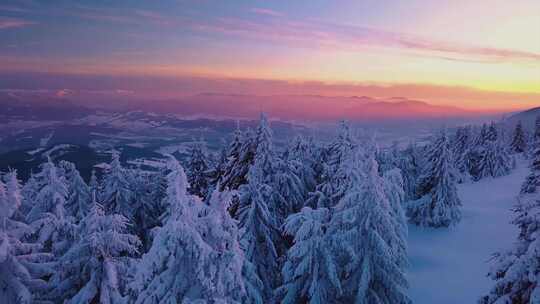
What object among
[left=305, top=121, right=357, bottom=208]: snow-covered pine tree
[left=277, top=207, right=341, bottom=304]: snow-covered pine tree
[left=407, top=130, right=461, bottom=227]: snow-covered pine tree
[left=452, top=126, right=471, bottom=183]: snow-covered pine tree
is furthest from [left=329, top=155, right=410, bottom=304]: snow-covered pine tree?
[left=452, top=126, right=471, bottom=183]: snow-covered pine tree

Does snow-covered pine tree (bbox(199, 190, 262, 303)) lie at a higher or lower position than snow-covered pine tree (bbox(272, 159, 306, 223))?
higher

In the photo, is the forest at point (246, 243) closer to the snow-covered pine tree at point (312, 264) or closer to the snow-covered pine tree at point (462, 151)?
the snow-covered pine tree at point (312, 264)

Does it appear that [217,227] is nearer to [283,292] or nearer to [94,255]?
[94,255]

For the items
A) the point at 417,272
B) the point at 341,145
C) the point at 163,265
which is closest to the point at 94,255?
the point at 163,265

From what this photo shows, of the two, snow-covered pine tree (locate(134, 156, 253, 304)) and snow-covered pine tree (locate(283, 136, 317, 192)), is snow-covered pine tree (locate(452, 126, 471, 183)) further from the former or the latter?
snow-covered pine tree (locate(134, 156, 253, 304))

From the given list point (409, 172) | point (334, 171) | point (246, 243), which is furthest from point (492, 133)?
point (246, 243)

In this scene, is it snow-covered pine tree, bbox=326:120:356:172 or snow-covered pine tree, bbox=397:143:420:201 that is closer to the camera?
snow-covered pine tree, bbox=326:120:356:172

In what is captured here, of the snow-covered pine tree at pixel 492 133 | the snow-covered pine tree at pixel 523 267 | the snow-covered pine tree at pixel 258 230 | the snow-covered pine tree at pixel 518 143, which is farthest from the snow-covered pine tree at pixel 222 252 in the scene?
the snow-covered pine tree at pixel 518 143
